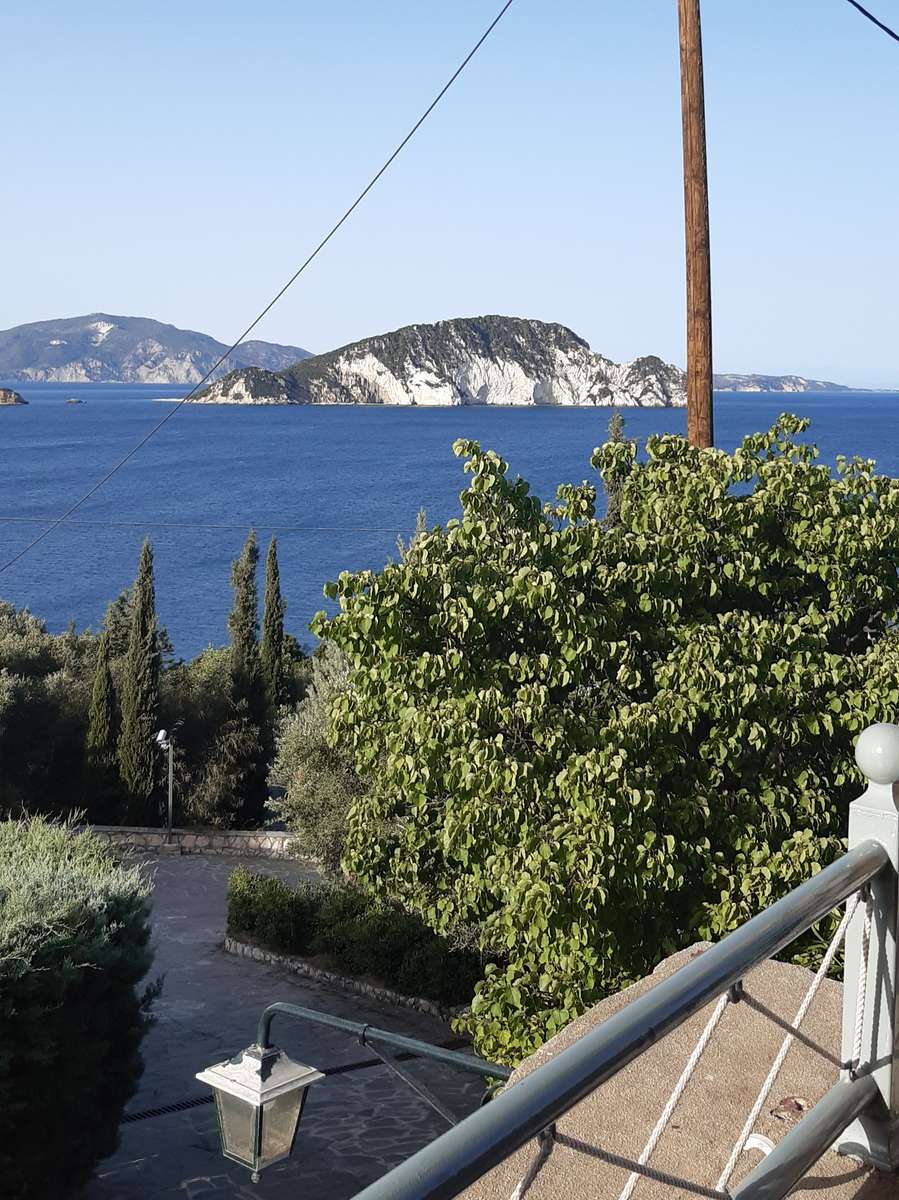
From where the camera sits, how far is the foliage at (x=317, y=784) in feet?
68.9

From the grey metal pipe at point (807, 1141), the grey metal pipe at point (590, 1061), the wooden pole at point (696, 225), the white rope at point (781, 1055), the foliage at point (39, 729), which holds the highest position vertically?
the wooden pole at point (696, 225)

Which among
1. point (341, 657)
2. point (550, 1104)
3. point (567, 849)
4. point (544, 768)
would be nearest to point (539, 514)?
point (544, 768)

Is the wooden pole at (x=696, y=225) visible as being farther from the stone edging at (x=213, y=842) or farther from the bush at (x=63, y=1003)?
the stone edging at (x=213, y=842)

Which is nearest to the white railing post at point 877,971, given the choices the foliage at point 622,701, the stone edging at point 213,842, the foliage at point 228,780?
the foliage at point 622,701

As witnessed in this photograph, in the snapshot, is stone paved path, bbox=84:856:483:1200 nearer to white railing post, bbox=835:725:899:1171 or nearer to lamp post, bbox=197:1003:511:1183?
lamp post, bbox=197:1003:511:1183

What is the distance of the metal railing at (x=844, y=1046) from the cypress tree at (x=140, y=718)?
25338mm

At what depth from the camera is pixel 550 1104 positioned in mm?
1678

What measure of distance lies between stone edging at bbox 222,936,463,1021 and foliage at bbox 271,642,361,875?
7.10 feet

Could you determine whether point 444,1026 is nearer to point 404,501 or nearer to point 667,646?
point 667,646

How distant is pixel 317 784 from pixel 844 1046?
18717mm

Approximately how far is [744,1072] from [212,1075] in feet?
8.16

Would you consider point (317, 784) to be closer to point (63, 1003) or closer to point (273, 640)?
point (273, 640)

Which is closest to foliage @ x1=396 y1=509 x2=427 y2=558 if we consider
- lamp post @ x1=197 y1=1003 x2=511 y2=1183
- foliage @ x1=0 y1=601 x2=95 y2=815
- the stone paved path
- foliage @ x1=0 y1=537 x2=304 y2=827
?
lamp post @ x1=197 y1=1003 x2=511 y2=1183

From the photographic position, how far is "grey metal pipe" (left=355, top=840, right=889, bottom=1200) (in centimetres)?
146
